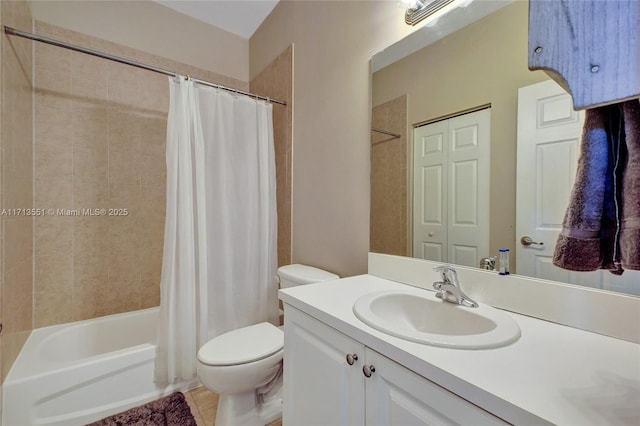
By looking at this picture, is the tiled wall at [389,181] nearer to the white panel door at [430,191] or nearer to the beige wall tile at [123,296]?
the white panel door at [430,191]

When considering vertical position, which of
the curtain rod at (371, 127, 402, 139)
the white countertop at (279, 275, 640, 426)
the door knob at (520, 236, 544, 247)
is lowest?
the white countertop at (279, 275, 640, 426)

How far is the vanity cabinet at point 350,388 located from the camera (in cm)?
57

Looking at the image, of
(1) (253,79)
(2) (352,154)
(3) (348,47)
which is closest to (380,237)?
(2) (352,154)

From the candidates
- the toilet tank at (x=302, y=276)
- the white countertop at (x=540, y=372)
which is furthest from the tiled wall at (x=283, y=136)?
the white countertop at (x=540, y=372)

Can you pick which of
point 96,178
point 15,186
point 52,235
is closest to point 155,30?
point 96,178

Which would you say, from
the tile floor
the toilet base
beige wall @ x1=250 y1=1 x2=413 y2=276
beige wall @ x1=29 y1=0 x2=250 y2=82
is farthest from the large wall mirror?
beige wall @ x1=29 y1=0 x2=250 y2=82

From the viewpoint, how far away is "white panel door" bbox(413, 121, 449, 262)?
3.58 ft

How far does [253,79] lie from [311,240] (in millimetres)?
1701

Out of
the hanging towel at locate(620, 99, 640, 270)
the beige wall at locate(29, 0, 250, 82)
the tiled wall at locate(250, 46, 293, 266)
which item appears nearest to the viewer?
the hanging towel at locate(620, 99, 640, 270)

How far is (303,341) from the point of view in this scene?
0.97m

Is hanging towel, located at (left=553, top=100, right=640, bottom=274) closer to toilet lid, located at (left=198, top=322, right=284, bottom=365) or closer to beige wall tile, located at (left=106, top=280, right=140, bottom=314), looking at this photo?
toilet lid, located at (left=198, top=322, right=284, bottom=365)

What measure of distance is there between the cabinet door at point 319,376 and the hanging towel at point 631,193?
579 mm

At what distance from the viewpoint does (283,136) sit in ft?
6.77

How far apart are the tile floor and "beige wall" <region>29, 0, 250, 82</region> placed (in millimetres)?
2495
